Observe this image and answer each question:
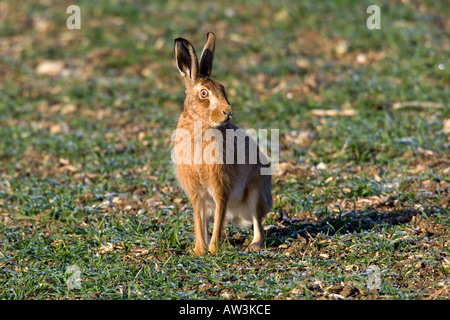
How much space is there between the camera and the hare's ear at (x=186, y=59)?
4930 mm

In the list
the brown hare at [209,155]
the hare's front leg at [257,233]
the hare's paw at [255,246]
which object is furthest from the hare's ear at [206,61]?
the hare's paw at [255,246]

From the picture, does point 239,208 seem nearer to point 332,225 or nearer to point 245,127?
point 332,225

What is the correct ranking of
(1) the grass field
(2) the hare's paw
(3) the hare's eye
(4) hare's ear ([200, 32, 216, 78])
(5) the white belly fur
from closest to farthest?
(1) the grass field → (3) the hare's eye → (4) hare's ear ([200, 32, 216, 78]) → (2) the hare's paw → (5) the white belly fur

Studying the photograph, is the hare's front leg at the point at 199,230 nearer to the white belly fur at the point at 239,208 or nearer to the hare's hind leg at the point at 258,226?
the white belly fur at the point at 239,208

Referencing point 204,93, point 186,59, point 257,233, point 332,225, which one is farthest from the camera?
point 332,225

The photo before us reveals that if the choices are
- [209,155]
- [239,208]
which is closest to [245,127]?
[239,208]

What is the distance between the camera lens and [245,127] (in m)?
8.16

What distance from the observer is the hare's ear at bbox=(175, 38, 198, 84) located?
4.93 m

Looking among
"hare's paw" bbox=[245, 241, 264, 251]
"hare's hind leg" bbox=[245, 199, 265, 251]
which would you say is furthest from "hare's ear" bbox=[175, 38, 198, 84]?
"hare's paw" bbox=[245, 241, 264, 251]

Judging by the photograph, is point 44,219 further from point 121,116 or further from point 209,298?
point 121,116

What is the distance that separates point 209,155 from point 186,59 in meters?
0.78

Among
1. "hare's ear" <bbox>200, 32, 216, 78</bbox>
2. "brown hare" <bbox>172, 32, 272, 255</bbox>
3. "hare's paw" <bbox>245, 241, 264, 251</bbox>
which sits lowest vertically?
"hare's paw" <bbox>245, 241, 264, 251</bbox>

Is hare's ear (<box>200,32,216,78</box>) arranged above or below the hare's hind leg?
above

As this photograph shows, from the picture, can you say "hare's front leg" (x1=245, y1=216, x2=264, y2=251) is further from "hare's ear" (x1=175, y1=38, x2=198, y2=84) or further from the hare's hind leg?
"hare's ear" (x1=175, y1=38, x2=198, y2=84)
